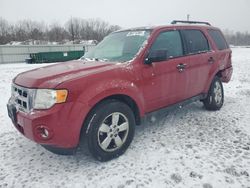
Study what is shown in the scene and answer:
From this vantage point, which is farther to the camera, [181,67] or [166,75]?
[181,67]

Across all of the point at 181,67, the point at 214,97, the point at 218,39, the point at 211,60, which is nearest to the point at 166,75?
the point at 181,67

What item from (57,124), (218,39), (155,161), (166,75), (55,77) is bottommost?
(155,161)

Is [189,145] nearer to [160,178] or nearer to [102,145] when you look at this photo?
[160,178]

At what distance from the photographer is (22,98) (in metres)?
2.88

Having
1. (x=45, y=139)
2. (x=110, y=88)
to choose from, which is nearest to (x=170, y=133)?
(x=110, y=88)

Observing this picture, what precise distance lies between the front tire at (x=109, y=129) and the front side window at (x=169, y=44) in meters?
1.14

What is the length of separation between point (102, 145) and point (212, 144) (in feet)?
5.77

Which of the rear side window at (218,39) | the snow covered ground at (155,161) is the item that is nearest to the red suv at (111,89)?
the snow covered ground at (155,161)

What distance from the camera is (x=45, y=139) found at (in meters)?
2.66

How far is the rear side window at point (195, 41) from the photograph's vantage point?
427 cm

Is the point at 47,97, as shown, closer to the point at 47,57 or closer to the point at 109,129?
the point at 109,129

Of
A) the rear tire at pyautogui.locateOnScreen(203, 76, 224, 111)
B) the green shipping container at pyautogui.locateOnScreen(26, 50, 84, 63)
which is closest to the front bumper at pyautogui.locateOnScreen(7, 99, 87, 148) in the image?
the rear tire at pyautogui.locateOnScreen(203, 76, 224, 111)

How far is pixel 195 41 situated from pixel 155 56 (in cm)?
155

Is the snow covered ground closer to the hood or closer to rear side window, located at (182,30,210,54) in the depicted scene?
the hood
